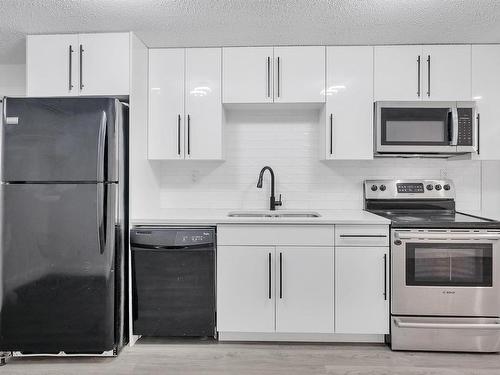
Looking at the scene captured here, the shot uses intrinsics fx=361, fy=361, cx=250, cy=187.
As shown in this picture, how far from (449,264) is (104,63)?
2740 mm

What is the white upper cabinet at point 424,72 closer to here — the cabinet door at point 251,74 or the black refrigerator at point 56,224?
the cabinet door at point 251,74

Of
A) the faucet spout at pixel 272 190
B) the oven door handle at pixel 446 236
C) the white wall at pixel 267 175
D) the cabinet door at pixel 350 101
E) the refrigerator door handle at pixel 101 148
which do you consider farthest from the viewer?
the white wall at pixel 267 175

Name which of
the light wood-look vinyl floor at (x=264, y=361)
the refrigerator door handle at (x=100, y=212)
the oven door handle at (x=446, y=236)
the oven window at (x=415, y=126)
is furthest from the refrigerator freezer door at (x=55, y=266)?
the oven window at (x=415, y=126)

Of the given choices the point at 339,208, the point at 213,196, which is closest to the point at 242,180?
the point at 213,196

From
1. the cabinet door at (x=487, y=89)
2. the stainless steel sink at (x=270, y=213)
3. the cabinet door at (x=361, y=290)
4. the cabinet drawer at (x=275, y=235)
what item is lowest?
the cabinet door at (x=361, y=290)

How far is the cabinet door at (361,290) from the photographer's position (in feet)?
8.06

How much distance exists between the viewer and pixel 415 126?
2.72m

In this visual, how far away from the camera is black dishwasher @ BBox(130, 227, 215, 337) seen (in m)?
2.48

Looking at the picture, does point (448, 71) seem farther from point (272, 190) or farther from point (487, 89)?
point (272, 190)

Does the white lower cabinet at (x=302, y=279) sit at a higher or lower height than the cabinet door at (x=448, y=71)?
lower

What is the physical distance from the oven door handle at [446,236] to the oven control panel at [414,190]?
0.65 m

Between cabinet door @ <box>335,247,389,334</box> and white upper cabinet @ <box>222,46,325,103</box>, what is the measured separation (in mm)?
1220

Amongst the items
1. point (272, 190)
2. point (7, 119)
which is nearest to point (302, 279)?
point (272, 190)

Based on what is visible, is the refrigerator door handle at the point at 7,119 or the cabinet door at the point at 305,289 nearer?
the refrigerator door handle at the point at 7,119
